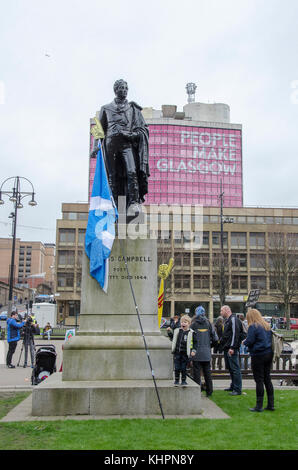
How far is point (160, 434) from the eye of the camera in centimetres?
570

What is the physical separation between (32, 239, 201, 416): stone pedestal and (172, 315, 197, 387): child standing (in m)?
0.16

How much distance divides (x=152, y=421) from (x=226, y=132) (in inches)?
4028

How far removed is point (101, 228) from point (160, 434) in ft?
12.6

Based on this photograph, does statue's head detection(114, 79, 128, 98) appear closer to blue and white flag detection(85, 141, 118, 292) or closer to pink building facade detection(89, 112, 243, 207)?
blue and white flag detection(85, 141, 118, 292)

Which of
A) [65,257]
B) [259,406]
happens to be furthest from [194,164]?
[259,406]

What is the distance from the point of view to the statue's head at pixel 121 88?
9.18 meters

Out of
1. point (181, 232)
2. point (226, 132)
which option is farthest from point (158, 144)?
point (181, 232)

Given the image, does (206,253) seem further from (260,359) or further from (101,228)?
(260,359)

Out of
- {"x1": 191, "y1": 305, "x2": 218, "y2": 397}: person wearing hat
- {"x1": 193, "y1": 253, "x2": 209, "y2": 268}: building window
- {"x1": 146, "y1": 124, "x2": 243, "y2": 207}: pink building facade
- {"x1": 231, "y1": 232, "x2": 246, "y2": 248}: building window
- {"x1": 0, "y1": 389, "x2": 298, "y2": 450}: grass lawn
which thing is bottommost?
{"x1": 0, "y1": 389, "x2": 298, "y2": 450}: grass lawn

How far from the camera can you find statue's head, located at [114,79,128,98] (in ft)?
30.1

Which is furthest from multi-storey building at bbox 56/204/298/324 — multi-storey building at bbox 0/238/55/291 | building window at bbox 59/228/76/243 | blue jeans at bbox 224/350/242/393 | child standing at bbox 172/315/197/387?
multi-storey building at bbox 0/238/55/291

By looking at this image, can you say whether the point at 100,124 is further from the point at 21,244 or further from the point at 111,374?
the point at 21,244

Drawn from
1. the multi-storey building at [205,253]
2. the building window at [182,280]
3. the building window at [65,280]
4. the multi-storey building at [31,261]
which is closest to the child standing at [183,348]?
the multi-storey building at [205,253]

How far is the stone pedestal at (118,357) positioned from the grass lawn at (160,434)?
1.35 feet
